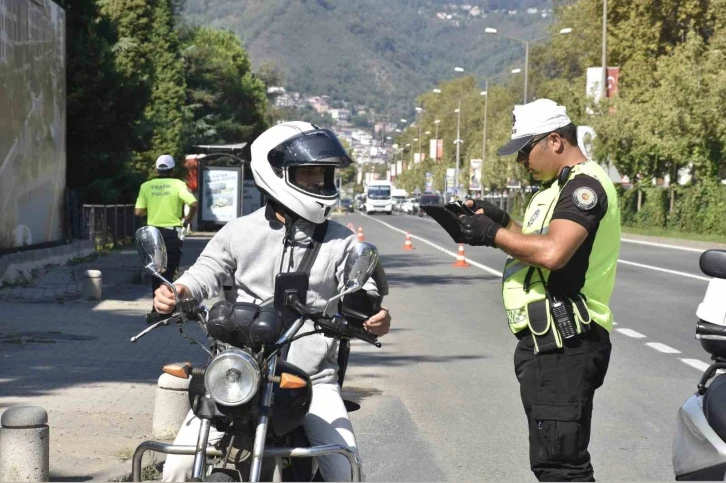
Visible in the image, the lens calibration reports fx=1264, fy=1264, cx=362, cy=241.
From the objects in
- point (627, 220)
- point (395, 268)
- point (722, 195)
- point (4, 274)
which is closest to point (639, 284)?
point (395, 268)

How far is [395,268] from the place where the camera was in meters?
26.6

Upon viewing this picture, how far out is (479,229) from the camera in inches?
191

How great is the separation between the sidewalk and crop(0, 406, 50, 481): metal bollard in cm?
53

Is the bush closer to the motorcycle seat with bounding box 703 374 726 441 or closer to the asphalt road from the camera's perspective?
the asphalt road

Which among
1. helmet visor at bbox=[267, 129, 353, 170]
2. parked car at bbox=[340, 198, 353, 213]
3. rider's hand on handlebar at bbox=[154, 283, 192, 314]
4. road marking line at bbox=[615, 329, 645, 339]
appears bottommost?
parked car at bbox=[340, 198, 353, 213]

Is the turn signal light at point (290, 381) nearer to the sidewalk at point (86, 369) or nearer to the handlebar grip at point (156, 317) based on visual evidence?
the handlebar grip at point (156, 317)

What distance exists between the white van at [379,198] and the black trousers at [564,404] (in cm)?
9070

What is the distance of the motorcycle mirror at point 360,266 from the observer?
3.89 meters

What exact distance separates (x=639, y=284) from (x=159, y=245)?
1871 cm

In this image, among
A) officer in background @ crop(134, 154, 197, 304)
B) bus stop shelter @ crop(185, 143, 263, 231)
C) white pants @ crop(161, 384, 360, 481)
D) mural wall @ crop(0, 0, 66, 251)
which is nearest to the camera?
white pants @ crop(161, 384, 360, 481)

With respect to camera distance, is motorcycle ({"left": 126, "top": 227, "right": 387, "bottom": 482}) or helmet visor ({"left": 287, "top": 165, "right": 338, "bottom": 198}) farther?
helmet visor ({"left": 287, "top": 165, "right": 338, "bottom": 198})

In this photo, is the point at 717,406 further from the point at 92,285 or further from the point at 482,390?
the point at 92,285

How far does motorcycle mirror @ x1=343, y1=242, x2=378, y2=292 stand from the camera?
3891 mm

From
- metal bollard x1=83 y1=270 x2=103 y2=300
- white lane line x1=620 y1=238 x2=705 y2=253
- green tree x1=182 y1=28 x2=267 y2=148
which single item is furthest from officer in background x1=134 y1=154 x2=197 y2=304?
green tree x1=182 y1=28 x2=267 y2=148
